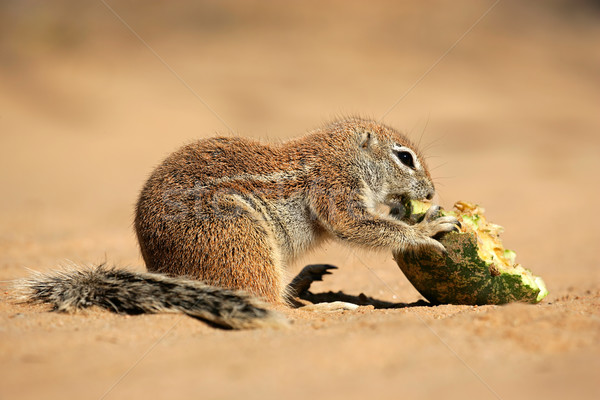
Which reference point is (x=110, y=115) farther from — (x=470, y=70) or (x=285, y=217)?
(x=285, y=217)

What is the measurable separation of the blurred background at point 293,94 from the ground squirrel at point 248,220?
11.7ft

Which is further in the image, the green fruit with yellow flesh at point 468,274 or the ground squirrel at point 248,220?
the green fruit with yellow flesh at point 468,274

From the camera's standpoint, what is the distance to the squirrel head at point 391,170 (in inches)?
210

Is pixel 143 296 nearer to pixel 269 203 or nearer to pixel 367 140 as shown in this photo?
pixel 269 203

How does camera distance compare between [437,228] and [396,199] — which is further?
[396,199]

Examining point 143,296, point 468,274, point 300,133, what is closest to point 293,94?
point 300,133

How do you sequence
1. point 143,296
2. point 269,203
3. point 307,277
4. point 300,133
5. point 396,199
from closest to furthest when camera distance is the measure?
1. point 143,296
2. point 269,203
3. point 396,199
4. point 307,277
5. point 300,133

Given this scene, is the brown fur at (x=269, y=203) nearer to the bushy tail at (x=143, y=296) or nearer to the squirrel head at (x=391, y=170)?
the squirrel head at (x=391, y=170)

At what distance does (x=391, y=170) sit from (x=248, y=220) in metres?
1.50

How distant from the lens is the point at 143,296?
4215mm

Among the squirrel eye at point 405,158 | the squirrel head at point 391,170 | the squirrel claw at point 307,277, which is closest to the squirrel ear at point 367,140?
the squirrel head at point 391,170

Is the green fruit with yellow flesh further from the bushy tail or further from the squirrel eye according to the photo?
the bushy tail

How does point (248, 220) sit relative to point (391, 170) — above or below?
below

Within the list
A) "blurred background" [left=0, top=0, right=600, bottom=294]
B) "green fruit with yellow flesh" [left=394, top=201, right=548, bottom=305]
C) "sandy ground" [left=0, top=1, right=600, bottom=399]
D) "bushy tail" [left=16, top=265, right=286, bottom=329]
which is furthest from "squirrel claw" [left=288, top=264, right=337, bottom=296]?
"blurred background" [left=0, top=0, right=600, bottom=294]
